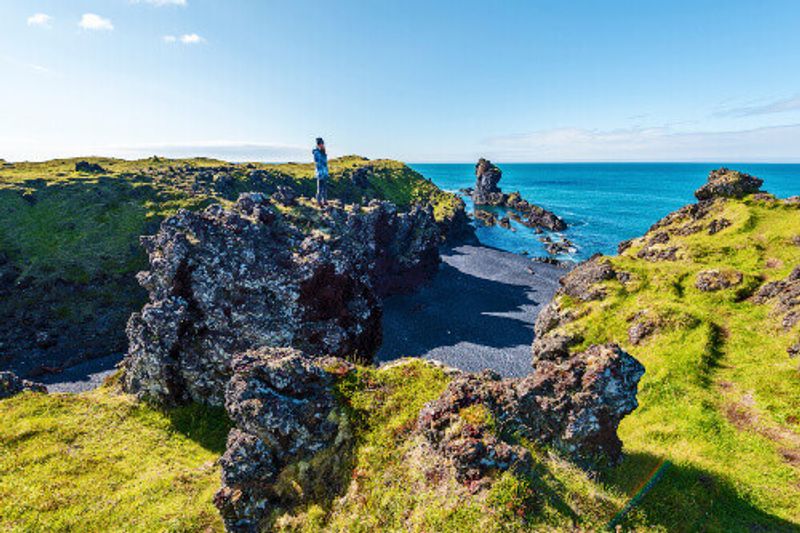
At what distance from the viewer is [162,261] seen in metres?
24.5

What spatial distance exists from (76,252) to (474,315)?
6226 centimetres

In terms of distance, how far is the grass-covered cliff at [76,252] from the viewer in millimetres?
45844

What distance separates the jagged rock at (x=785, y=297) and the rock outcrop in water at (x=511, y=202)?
3887 inches

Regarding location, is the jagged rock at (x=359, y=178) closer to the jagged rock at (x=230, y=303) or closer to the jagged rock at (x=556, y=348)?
the jagged rock at (x=230, y=303)

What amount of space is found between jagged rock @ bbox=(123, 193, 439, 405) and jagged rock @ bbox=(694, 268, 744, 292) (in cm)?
2961

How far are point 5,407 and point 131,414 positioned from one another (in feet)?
21.8

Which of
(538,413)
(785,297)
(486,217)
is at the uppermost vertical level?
(486,217)

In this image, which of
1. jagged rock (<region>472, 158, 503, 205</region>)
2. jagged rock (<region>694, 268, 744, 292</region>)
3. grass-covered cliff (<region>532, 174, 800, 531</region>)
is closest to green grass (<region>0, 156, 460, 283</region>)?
grass-covered cliff (<region>532, 174, 800, 531</region>)

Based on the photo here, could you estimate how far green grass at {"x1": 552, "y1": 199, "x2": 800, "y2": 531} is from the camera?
13.6m

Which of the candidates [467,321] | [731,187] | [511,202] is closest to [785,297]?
[731,187]

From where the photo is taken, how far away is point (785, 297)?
28172 mm

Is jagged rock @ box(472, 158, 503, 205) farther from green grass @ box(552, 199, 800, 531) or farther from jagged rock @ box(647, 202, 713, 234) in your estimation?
green grass @ box(552, 199, 800, 531)

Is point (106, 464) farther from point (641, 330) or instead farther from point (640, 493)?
point (641, 330)

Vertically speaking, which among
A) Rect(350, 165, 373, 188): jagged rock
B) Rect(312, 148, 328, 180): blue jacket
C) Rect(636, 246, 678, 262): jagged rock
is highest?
Rect(350, 165, 373, 188): jagged rock
